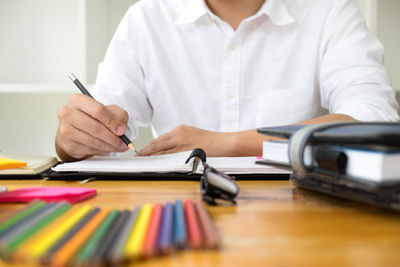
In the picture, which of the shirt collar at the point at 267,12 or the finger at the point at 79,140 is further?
the shirt collar at the point at 267,12

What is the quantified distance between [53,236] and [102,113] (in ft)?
1.92

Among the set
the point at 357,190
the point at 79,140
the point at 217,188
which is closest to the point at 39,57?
the point at 79,140

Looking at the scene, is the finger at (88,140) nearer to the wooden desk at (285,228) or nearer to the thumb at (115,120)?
the thumb at (115,120)

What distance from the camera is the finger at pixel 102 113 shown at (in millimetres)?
841

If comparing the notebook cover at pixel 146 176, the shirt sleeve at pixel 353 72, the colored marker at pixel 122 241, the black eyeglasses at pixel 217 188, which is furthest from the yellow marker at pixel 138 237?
the shirt sleeve at pixel 353 72

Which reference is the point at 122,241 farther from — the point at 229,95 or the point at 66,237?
the point at 229,95

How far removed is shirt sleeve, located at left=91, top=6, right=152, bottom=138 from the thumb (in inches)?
16.8

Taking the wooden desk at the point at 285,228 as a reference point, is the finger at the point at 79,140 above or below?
above

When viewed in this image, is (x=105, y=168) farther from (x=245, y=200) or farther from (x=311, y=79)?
(x=311, y=79)

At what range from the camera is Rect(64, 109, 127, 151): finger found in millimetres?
853

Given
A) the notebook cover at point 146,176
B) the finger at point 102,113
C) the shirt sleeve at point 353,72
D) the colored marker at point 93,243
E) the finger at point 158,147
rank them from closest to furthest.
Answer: the colored marker at point 93,243
the notebook cover at point 146,176
the finger at point 102,113
the finger at point 158,147
the shirt sleeve at point 353,72

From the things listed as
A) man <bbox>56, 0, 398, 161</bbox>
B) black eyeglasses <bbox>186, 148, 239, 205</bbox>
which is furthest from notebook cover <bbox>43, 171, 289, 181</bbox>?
man <bbox>56, 0, 398, 161</bbox>

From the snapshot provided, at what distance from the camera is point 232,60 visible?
53.7 inches

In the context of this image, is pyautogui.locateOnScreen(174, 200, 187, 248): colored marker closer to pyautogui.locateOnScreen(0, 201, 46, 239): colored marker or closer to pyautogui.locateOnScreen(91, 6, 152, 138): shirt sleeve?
pyautogui.locateOnScreen(0, 201, 46, 239): colored marker
